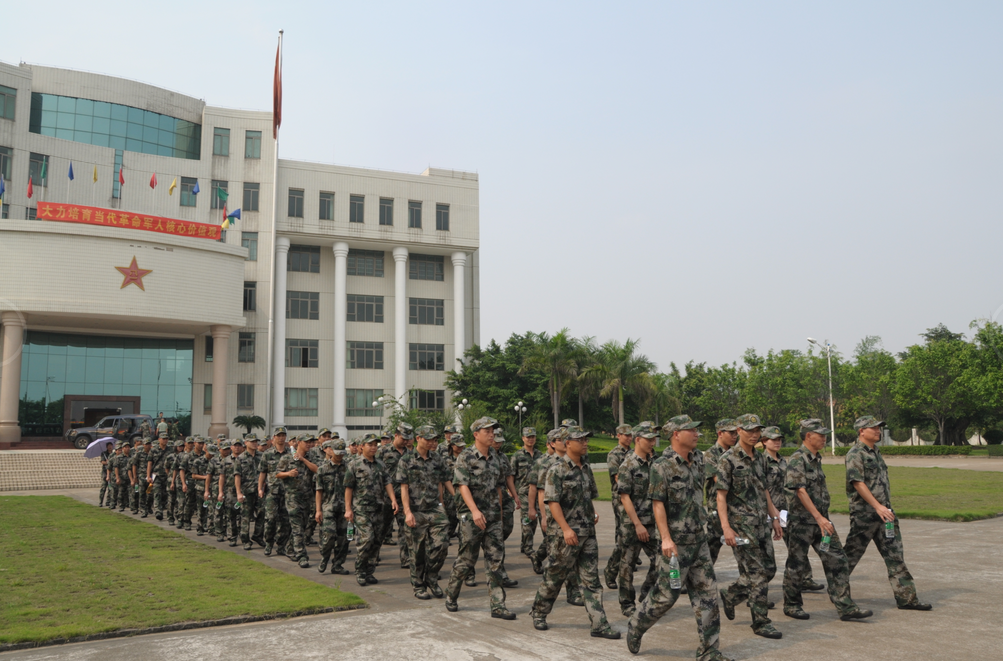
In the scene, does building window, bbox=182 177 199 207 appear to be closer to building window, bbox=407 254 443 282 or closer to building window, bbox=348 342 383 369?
building window, bbox=348 342 383 369

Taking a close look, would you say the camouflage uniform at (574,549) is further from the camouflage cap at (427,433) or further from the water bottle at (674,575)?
the camouflage cap at (427,433)

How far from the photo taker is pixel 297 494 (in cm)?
1152

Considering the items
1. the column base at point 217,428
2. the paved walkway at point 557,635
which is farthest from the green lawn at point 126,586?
the column base at point 217,428

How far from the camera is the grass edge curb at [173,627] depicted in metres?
6.82

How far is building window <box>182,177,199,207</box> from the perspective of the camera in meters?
45.3

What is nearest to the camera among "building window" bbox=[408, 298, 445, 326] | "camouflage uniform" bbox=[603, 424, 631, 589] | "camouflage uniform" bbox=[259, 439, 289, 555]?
"camouflage uniform" bbox=[603, 424, 631, 589]

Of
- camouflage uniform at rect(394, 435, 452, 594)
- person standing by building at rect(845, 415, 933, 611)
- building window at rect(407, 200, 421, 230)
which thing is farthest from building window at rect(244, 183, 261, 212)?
person standing by building at rect(845, 415, 933, 611)

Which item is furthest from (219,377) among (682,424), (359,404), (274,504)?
(682,424)

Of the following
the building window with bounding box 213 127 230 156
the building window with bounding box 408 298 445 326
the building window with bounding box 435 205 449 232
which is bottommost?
the building window with bounding box 408 298 445 326

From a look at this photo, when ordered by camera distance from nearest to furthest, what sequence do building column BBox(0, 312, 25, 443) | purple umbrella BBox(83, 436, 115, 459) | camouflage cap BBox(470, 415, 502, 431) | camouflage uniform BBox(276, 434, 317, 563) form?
camouflage cap BBox(470, 415, 502, 431) → camouflage uniform BBox(276, 434, 317, 563) → purple umbrella BBox(83, 436, 115, 459) → building column BBox(0, 312, 25, 443)

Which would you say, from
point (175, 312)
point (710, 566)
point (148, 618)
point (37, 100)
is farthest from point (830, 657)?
point (37, 100)

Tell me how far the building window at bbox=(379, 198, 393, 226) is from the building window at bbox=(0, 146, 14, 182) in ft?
65.9

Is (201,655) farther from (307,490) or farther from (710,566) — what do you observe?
(307,490)

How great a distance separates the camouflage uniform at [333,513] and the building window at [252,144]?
40.1 m
